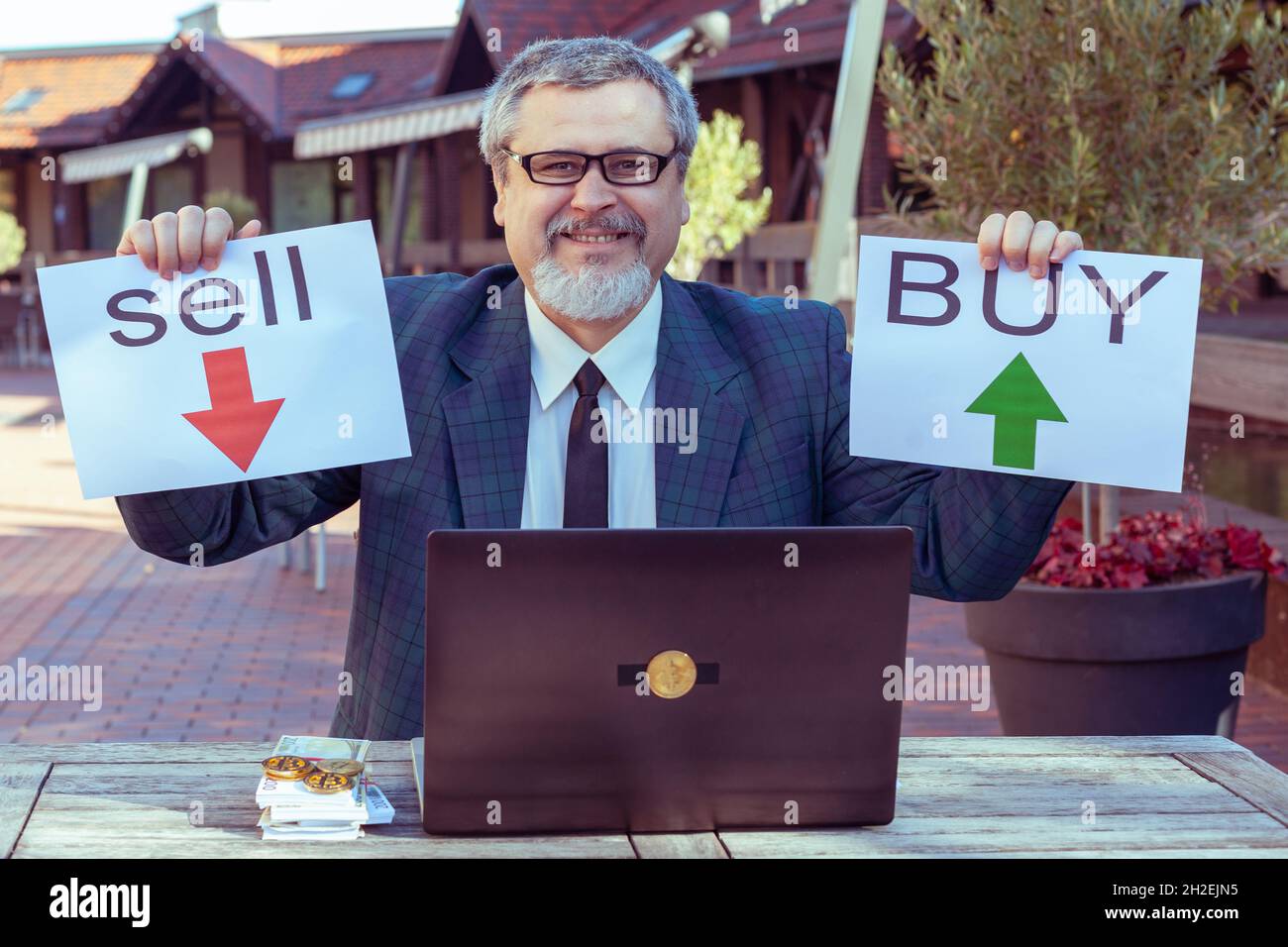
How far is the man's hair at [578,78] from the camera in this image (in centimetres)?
264

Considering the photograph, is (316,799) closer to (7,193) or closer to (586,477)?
(586,477)

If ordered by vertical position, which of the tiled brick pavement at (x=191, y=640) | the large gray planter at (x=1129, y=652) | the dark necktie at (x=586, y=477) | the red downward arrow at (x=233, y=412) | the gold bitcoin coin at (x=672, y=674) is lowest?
the tiled brick pavement at (x=191, y=640)

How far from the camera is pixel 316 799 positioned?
1893mm

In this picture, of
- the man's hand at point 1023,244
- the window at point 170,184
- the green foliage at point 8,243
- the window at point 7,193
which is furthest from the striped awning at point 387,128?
the window at point 7,193

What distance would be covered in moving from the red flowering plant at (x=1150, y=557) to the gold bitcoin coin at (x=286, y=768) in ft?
9.69

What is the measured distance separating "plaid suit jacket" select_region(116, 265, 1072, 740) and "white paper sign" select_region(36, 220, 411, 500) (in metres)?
0.28

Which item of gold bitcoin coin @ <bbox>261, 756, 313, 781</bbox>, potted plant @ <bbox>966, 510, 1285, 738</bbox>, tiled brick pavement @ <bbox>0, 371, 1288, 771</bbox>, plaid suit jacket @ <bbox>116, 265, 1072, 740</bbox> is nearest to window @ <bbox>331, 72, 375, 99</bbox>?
tiled brick pavement @ <bbox>0, 371, 1288, 771</bbox>

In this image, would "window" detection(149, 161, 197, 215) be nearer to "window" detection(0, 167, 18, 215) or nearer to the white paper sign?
"window" detection(0, 167, 18, 215)

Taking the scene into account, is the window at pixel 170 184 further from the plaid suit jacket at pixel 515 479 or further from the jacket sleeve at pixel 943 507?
the jacket sleeve at pixel 943 507

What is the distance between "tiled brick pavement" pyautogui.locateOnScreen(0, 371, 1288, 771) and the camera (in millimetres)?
5742

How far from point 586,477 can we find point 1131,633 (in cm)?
235

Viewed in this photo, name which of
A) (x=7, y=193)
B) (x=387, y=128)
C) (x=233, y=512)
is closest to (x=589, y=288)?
(x=233, y=512)

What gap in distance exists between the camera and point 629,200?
8.85 ft

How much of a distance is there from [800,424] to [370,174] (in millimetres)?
26067
